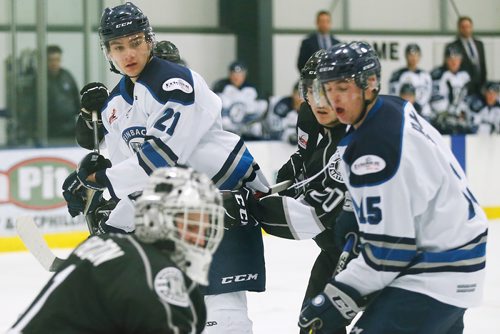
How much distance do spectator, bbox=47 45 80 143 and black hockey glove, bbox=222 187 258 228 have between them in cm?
397

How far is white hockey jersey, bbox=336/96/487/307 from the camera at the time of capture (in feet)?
7.72

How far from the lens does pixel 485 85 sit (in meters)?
10.1

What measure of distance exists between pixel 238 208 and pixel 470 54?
7370mm


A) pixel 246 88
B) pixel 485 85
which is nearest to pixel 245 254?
pixel 246 88

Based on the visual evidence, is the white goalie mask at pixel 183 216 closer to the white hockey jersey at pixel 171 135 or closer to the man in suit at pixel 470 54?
the white hockey jersey at pixel 171 135

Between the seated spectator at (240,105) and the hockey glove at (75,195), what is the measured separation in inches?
193

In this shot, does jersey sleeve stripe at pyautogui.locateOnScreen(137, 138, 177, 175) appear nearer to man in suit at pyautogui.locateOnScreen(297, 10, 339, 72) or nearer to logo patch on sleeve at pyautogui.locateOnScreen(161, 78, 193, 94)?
logo patch on sleeve at pyautogui.locateOnScreen(161, 78, 193, 94)

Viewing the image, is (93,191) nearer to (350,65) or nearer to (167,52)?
(167,52)

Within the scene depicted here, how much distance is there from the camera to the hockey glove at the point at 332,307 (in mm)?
2477

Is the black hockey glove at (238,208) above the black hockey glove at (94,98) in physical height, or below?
below

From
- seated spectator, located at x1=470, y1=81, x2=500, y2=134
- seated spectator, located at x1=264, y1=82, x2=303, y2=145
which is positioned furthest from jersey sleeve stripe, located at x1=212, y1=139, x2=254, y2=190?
seated spectator, located at x1=470, y1=81, x2=500, y2=134

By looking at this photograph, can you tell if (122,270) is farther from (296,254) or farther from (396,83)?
(396,83)

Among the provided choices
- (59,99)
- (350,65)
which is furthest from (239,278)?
(59,99)

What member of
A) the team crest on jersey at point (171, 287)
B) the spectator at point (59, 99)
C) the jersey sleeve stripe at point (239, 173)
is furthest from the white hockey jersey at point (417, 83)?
the team crest on jersey at point (171, 287)
